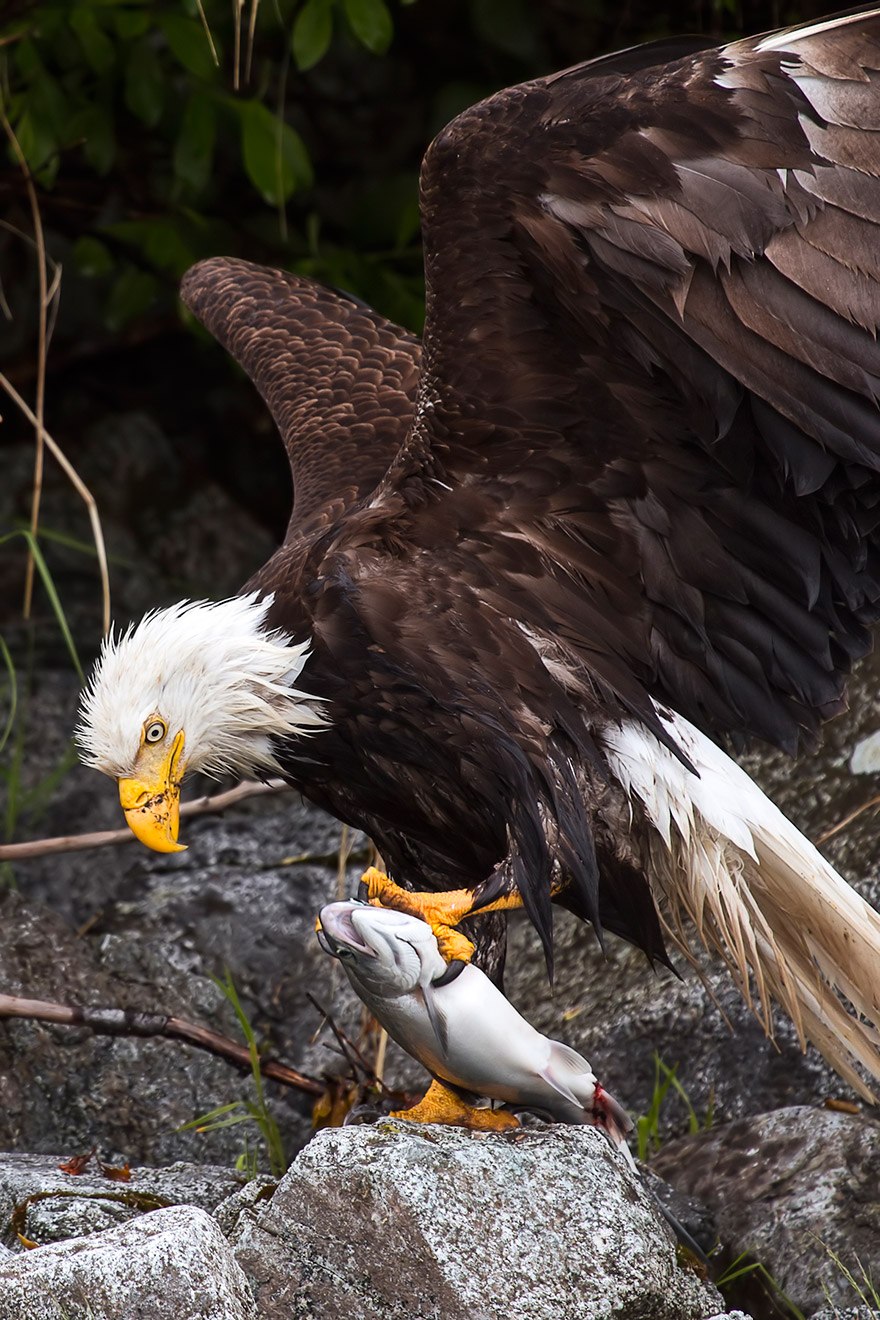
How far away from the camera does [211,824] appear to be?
4332 millimetres

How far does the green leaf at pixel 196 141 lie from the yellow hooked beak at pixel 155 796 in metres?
1.80

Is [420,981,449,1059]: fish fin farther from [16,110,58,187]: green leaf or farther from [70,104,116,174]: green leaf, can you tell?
[70,104,116,174]: green leaf

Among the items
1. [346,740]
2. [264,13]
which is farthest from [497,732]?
[264,13]

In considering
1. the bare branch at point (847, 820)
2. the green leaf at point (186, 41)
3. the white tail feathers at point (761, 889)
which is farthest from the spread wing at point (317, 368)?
the bare branch at point (847, 820)

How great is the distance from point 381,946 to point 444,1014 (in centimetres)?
14

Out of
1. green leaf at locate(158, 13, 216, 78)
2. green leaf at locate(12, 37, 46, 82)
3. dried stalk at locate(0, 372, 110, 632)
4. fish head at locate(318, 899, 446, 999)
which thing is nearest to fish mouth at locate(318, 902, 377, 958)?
fish head at locate(318, 899, 446, 999)

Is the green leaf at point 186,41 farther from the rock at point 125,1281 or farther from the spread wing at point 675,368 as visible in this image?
the rock at point 125,1281

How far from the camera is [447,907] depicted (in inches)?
98.8

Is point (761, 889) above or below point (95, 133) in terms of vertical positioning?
below

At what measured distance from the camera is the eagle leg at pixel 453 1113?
2.55 meters

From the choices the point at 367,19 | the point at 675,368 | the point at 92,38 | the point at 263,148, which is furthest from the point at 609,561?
the point at 92,38

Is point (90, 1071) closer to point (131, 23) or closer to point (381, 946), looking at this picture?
point (381, 946)

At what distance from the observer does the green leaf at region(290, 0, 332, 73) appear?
358cm

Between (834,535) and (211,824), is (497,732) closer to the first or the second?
(834,535)
